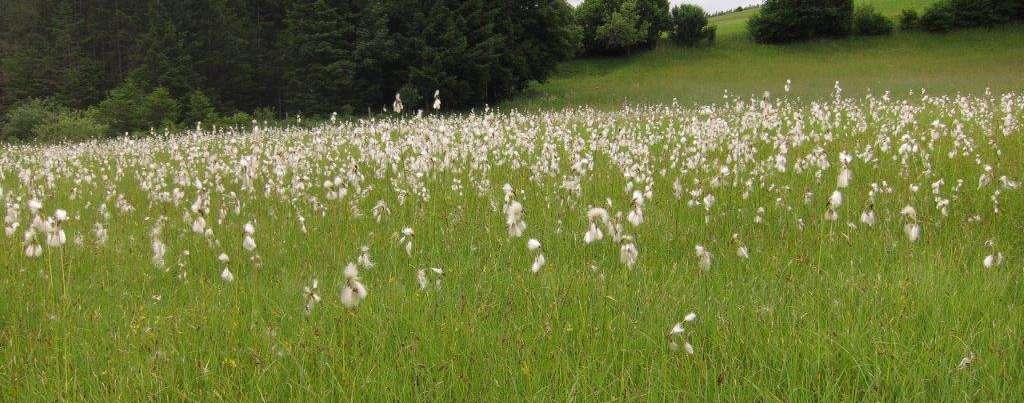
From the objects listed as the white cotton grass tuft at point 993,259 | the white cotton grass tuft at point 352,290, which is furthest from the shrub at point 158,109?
the white cotton grass tuft at point 993,259

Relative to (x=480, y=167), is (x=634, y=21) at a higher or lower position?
higher

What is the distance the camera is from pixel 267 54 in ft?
131

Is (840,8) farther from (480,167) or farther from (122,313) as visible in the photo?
(122,313)

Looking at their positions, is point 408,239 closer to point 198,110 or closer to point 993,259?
point 993,259

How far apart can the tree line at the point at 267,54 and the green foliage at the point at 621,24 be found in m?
19.8

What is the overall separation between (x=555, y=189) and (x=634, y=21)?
180ft

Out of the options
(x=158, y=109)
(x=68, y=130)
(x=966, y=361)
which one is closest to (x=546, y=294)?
(x=966, y=361)

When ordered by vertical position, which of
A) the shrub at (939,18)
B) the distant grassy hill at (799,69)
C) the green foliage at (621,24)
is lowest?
the distant grassy hill at (799,69)

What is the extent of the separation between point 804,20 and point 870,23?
480 cm

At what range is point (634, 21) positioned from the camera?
189 feet

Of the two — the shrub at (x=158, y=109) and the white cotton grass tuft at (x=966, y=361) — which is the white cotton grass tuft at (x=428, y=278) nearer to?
the white cotton grass tuft at (x=966, y=361)

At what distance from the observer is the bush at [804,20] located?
174 ft

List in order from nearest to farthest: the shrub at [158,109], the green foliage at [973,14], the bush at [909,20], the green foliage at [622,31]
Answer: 1. the shrub at [158,109]
2. the green foliage at [973,14]
3. the bush at [909,20]
4. the green foliage at [622,31]

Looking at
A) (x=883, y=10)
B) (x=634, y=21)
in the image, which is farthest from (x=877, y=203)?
(x=883, y=10)
